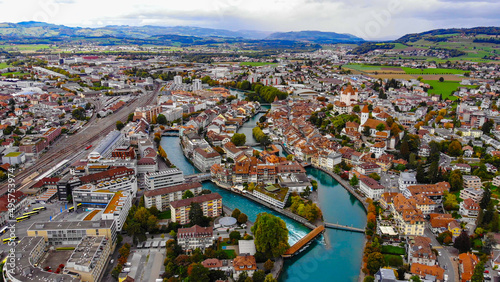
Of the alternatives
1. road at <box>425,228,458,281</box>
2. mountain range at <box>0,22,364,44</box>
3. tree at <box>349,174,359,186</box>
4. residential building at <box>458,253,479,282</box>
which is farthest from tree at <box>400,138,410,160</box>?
mountain range at <box>0,22,364,44</box>

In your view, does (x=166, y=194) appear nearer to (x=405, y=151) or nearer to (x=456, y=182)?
(x=456, y=182)

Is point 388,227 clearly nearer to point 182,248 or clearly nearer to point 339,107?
point 182,248

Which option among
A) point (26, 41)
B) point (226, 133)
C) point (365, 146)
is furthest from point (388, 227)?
point (26, 41)

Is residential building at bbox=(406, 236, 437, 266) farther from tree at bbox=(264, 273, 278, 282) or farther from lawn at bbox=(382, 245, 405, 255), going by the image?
tree at bbox=(264, 273, 278, 282)

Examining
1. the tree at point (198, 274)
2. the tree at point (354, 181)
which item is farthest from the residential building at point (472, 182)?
the tree at point (198, 274)

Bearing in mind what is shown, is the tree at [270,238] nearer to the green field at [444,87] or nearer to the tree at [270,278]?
the tree at [270,278]
